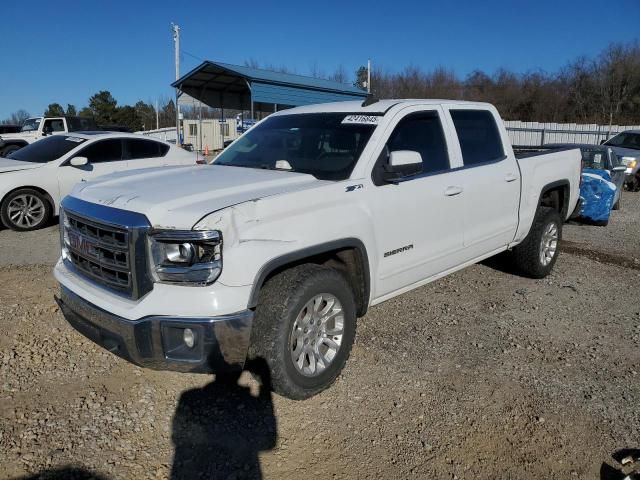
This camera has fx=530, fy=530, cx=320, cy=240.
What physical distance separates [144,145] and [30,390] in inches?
267

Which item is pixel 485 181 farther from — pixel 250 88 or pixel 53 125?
pixel 53 125

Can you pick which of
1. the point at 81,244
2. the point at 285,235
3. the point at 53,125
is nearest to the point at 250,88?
the point at 53,125

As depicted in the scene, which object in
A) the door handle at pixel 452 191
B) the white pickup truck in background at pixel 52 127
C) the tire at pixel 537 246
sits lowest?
the tire at pixel 537 246

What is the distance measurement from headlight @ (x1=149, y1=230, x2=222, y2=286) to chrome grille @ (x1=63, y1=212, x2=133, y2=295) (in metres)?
0.17

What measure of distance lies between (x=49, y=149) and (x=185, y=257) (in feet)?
24.4

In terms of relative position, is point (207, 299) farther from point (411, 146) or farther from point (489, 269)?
point (489, 269)

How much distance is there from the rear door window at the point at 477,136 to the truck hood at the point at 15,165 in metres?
6.82

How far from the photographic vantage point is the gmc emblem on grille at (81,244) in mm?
3252

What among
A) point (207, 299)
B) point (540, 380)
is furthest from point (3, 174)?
point (540, 380)

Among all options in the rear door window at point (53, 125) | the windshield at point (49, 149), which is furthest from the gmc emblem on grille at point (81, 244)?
the rear door window at point (53, 125)

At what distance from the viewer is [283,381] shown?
10.5ft

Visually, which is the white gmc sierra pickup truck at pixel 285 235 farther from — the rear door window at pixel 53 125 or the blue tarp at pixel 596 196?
the rear door window at pixel 53 125

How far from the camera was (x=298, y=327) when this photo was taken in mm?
3312

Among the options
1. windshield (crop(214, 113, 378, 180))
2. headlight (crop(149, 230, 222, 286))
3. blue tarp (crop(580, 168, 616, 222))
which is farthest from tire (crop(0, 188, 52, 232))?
blue tarp (crop(580, 168, 616, 222))
